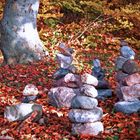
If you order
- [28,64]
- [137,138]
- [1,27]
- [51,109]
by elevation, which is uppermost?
[1,27]

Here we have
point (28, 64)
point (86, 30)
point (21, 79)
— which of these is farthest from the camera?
→ point (86, 30)

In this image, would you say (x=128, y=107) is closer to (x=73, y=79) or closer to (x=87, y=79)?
(x=87, y=79)

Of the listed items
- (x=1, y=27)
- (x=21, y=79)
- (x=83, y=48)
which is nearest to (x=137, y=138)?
(x=21, y=79)

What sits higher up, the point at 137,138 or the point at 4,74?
the point at 4,74

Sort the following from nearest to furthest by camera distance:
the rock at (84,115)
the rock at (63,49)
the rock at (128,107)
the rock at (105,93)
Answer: the rock at (84,115) < the rock at (128,107) < the rock at (63,49) < the rock at (105,93)

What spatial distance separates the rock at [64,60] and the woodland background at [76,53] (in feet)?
2.18

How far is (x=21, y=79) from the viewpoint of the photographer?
8594 mm

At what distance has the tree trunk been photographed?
406 inches

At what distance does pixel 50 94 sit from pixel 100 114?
141 cm

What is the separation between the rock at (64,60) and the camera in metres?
6.85

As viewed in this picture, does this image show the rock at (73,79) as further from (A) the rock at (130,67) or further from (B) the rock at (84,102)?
(B) the rock at (84,102)

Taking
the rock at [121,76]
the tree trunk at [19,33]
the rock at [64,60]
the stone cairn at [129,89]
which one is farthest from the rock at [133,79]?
the tree trunk at [19,33]

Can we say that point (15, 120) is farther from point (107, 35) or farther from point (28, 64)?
point (107, 35)

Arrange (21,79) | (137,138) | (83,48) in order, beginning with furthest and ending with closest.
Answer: (83,48) → (21,79) → (137,138)
